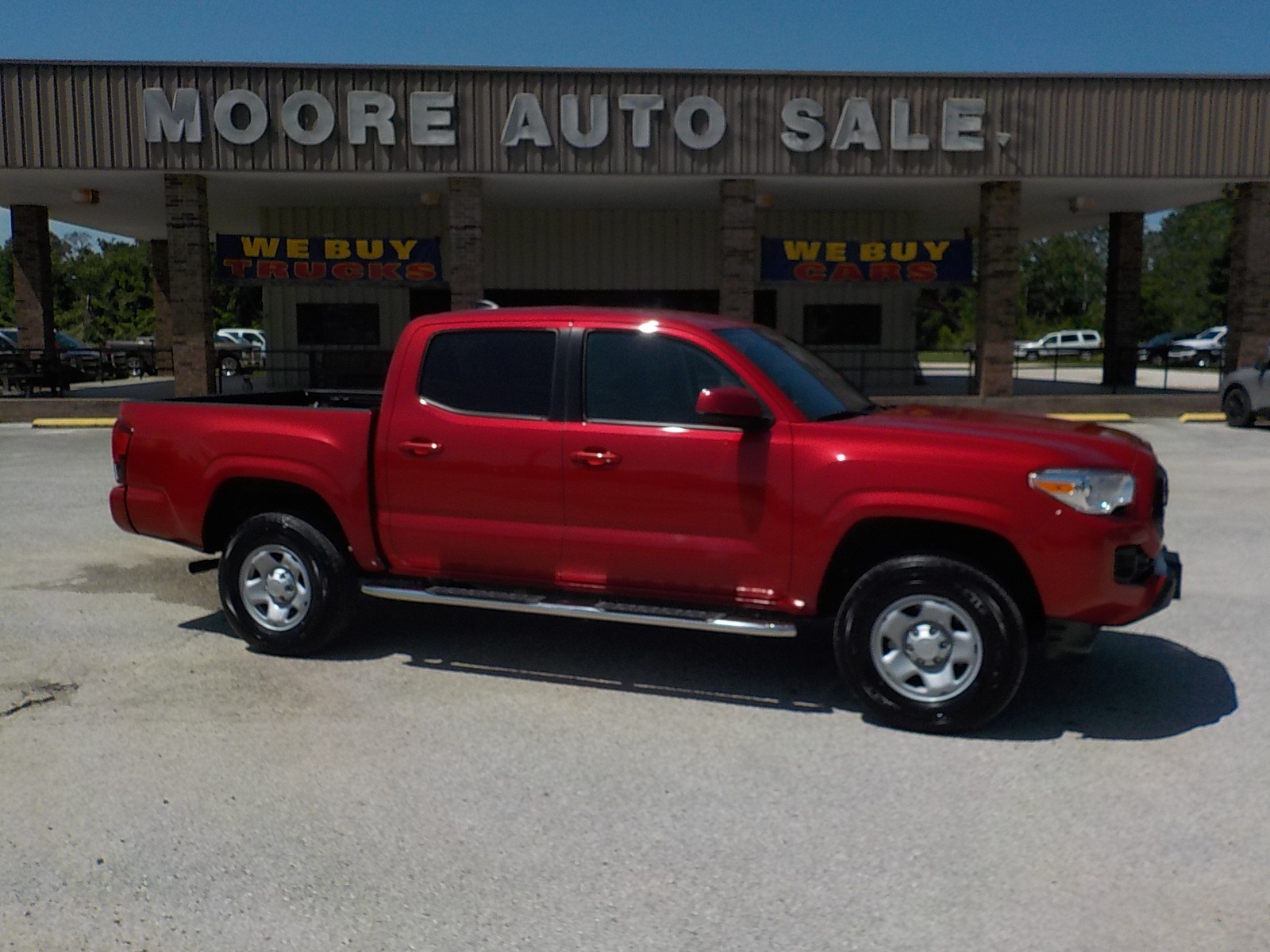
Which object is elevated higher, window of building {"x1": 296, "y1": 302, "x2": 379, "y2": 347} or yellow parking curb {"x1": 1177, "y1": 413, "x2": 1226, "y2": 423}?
window of building {"x1": 296, "y1": 302, "x2": 379, "y2": 347}

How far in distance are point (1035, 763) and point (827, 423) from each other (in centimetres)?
179

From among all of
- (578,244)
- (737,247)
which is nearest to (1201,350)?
(578,244)

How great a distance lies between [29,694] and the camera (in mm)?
6055

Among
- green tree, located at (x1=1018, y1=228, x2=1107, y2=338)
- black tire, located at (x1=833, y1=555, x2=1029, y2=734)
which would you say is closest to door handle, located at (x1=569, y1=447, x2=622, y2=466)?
black tire, located at (x1=833, y1=555, x2=1029, y2=734)

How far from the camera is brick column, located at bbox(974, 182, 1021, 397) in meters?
22.1

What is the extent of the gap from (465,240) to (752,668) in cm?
1627

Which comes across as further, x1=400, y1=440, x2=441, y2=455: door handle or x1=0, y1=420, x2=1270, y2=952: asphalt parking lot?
x1=400, y1=440, x2=441, y2=455: door handle

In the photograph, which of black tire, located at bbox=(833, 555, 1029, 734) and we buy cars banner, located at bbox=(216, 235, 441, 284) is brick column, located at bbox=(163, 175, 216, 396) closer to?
we buy cars banner, located at bbox=(216, 235, 441, 284)

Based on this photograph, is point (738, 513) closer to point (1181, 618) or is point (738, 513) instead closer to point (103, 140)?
point (1181, 618)

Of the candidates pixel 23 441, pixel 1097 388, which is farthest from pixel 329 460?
pixel 1097 388

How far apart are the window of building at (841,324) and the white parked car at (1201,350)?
23600 mm

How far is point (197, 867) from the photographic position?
164 inches

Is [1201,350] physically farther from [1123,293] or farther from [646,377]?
[646,377]

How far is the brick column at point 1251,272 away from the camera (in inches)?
Answer: 873
